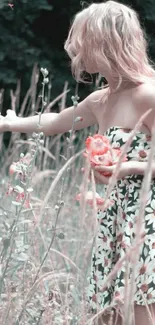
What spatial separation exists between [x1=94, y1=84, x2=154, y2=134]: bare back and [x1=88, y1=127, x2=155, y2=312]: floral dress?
0.03 meters

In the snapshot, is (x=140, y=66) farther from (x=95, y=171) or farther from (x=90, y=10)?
(x=95, y=171)

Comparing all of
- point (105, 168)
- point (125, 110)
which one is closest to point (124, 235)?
point (105, 168)

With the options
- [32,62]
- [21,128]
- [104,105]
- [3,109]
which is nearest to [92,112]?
[104,105]

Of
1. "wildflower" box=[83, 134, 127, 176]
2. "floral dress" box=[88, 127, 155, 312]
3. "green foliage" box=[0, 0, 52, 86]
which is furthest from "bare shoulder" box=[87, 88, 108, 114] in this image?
"green foliage" box=[0, 0, 52, 86]

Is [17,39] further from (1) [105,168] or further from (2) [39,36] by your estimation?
(1) [105,168]

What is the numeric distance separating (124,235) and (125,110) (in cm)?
34

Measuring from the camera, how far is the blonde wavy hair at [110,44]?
6.77 ft

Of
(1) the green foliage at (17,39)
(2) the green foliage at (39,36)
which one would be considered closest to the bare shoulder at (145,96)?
(2) the green foliage at (39,36)

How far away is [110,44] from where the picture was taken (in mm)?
2066

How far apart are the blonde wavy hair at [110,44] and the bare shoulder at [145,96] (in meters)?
0.02

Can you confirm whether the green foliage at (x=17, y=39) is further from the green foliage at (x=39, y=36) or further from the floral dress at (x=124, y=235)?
the floral dress at (x=124, y=235)

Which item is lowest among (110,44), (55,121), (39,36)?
(39,36)

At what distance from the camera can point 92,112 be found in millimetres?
2271

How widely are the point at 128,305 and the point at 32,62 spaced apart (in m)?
5.20
